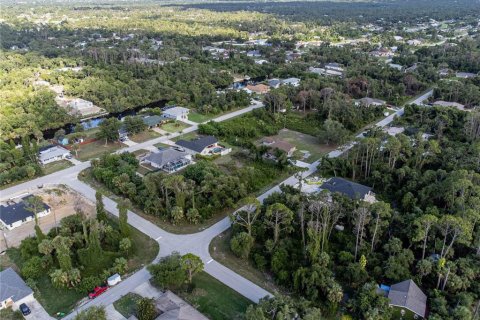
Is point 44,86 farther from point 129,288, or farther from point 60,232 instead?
point 129,288

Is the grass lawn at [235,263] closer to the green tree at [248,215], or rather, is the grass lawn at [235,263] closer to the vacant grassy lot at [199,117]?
the green tree at [248,215]

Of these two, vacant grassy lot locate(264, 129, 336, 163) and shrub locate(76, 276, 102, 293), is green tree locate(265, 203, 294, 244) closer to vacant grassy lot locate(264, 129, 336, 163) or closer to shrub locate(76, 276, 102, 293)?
shrub locate(76, 276, 102, 293)

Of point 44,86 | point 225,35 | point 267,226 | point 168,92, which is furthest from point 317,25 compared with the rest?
point 267,226

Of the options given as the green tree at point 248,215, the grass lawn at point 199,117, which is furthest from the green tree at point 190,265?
the grass lawn at point 199,117

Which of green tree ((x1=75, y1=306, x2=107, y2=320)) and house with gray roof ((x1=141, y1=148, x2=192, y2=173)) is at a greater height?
green tree ((x1=75, y1=306, x2=107, y2=320))

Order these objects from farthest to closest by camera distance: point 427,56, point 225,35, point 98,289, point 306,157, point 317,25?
point 317,25, point 225,35, point 427,56, point 306,157, point 98,289

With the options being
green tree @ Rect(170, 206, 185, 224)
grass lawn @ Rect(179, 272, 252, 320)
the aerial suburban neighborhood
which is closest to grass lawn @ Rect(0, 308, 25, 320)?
the aerial suburban neighborhood
